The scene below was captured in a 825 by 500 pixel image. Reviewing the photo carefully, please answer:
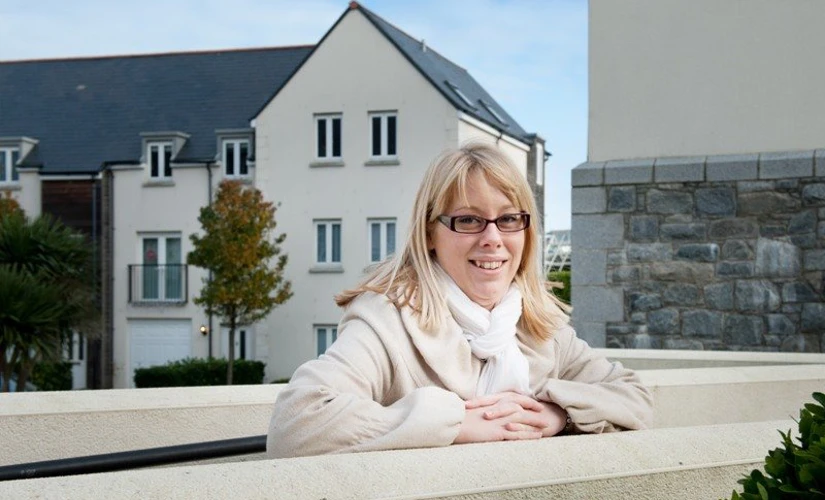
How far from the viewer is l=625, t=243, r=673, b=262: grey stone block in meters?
8.26

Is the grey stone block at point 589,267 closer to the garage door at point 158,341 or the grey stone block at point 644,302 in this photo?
the grey stone block at point 644,302

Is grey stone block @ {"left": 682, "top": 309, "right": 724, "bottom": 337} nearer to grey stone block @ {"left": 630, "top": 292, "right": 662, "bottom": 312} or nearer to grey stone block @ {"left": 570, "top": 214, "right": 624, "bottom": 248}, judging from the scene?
grey stone block @ {"left": 630, "top": 292, "right": 662, "bottom": 312}

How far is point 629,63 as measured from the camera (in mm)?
8500

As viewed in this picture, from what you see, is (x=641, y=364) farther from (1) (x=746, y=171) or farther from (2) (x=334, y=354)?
(2) (x=334, y=354)

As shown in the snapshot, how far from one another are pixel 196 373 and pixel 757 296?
16919 mm

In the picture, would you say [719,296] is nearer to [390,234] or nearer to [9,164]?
[390,234]

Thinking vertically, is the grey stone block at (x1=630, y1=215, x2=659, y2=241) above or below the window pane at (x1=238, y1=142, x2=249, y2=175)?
below

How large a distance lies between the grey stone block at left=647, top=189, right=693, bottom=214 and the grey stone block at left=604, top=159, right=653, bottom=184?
5.0 inches

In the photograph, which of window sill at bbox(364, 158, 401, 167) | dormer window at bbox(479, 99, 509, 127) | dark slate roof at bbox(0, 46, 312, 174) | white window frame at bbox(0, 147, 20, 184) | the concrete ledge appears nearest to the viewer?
the concrete ledge

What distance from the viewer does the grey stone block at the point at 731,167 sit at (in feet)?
26.3

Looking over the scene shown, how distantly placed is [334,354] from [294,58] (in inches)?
1087

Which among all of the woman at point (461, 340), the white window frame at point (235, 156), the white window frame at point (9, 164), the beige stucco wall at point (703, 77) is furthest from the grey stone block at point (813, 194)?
the white window frame at point (9, 164)

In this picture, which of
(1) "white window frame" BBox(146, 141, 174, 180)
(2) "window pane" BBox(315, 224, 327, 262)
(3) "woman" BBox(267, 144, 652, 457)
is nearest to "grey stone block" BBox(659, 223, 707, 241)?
(3) "woman" BBox(267, 144, 652, 457)

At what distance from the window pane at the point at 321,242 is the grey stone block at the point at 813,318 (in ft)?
60.9
